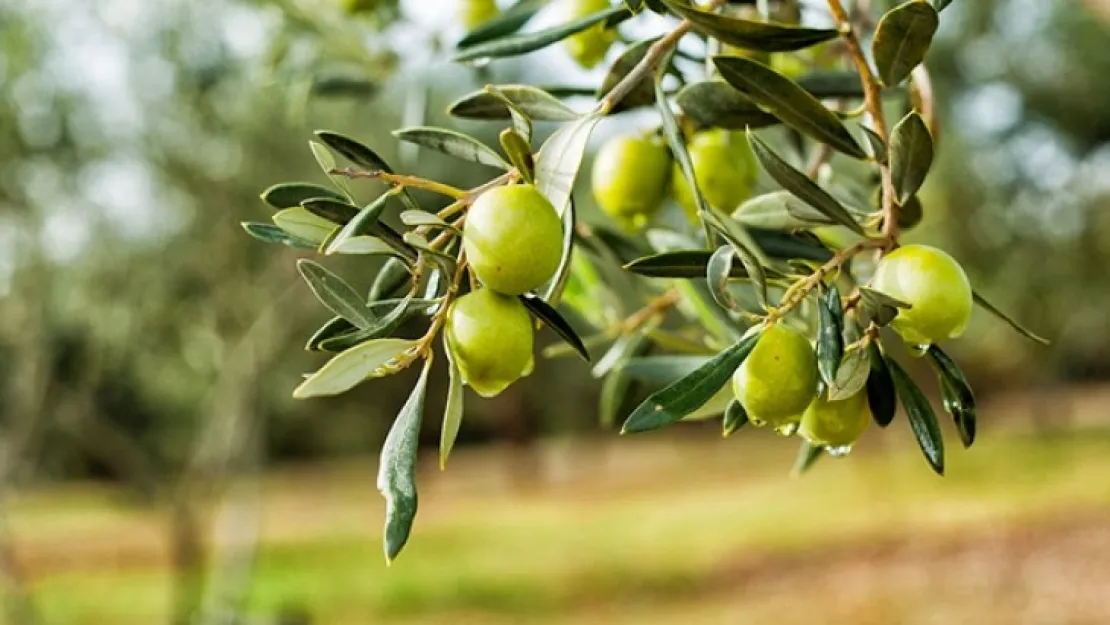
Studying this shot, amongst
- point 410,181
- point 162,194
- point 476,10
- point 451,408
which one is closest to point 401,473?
point 451,408

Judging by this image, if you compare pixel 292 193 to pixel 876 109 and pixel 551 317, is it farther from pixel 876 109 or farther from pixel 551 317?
pixel 876 109

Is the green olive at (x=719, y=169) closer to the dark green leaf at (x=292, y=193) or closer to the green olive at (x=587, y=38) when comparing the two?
the green olive at (x=587, y=38)

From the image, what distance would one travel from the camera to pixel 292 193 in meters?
0.74

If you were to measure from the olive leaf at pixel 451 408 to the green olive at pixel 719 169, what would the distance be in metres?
0.37

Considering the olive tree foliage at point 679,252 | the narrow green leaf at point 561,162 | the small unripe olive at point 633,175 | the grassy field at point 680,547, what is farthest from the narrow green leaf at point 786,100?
the grassy field at point 680,547

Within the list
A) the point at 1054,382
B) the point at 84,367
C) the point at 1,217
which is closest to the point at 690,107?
the point at 1,217

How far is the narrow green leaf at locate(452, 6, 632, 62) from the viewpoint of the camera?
858 millimetres

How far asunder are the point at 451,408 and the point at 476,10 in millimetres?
718

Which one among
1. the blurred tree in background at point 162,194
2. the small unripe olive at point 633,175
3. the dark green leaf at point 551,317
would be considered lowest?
the blurred tree in background at point 162,194

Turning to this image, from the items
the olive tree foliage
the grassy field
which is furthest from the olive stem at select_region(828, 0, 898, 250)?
the grassy field

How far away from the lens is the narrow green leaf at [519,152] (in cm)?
62

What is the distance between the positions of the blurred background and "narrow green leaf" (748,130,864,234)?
45cm

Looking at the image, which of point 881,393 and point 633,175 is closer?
point 881,393

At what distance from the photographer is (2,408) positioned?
11.4m
